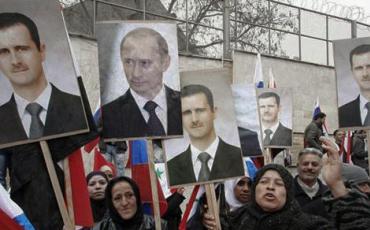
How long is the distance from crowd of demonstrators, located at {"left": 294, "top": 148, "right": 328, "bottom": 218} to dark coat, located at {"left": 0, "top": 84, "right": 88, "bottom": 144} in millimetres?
2030

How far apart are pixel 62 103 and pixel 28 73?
301 mm

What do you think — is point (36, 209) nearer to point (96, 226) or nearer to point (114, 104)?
point (96, 226)

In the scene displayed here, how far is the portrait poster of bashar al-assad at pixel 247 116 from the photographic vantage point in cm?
688

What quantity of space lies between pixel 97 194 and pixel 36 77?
1610 mm

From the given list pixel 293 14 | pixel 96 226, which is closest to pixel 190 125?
pixel 96 226

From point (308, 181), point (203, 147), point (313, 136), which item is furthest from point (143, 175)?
point (313, 136)

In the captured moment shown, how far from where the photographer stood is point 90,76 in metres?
11.7

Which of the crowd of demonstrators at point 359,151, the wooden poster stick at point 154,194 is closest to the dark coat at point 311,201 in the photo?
the wooden poster stick at point 154,194

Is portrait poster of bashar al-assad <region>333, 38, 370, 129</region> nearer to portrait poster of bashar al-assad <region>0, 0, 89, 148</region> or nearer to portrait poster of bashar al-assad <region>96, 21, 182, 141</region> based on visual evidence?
portrait poster of bashar al-assad <region>96, 21, 182, 141</region>

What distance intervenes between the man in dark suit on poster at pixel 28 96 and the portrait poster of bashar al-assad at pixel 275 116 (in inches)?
183

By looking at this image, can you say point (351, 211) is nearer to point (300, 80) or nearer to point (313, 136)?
point (313, 136)

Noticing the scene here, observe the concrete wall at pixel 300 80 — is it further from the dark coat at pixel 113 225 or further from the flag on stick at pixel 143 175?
the dark coat at pixel 113 225

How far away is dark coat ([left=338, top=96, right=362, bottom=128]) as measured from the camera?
652 cm

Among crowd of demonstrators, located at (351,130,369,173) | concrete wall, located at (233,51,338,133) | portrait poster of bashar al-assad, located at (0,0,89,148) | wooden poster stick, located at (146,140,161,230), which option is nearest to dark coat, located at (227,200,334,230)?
wooden poster stick, located at (146,140,161,230)
